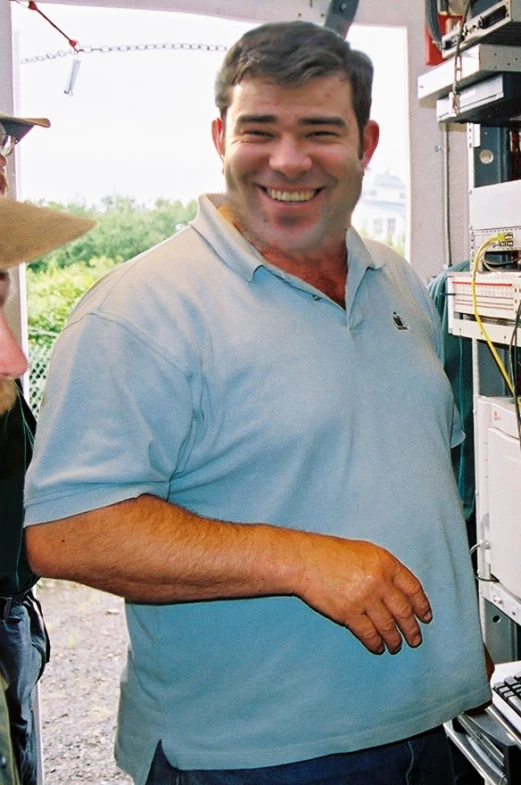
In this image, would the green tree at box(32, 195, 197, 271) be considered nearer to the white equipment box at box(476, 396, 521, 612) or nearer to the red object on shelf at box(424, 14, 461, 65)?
the red object on shelf at box(424, 14, 461, 65)

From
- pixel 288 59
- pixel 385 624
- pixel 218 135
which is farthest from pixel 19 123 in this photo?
pixel 385 624

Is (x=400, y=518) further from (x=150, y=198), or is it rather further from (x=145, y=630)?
(x=150, y=198)

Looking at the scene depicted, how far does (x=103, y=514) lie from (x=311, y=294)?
422 mm

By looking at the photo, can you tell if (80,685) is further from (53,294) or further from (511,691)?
(511,691)

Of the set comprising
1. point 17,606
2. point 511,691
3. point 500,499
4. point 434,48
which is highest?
point 434,48

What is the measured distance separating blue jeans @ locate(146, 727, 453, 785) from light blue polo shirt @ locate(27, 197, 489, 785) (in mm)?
20

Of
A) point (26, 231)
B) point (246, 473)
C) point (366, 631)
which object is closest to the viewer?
point (26, 231)

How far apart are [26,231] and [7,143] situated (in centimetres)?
102

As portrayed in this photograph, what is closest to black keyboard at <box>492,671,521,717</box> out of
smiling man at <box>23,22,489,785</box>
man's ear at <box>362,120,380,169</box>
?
smiling man at <box>23,22,489,785</box>

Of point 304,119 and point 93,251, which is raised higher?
point 304,119

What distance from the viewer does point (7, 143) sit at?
5.11 ft

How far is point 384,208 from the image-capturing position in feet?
7.95

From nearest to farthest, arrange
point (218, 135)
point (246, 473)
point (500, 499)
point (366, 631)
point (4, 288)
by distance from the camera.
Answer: point (4, 288), point (366, 631), point (246, 473), point (218, 135), point (500, 499)

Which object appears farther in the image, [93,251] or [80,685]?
[80,685]
